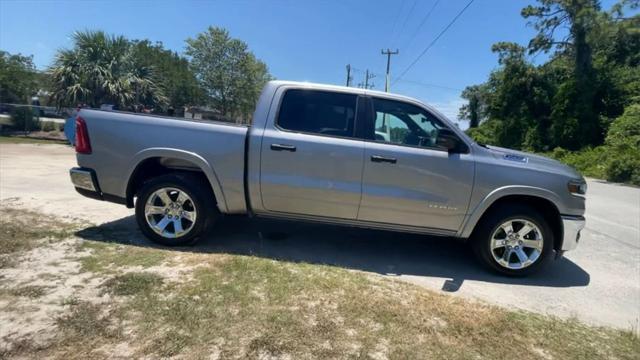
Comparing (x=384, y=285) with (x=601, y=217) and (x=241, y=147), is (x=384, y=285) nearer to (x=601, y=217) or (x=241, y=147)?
(x=241, y=147)

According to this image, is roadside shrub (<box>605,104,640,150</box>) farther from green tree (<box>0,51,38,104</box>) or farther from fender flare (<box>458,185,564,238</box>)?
green tree (<box>0,51,38,104</box>)

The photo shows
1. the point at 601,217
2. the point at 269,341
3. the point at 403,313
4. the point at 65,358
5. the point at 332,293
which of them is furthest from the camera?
the point at 601,217

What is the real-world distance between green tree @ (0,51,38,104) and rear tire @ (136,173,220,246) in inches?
1123

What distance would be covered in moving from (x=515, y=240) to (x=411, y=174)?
4.56ft

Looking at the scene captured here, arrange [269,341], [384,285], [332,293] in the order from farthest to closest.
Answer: [384,285] < [332,293] < [269,341]

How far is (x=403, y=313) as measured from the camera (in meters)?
3.17

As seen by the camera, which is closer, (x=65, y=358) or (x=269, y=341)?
(x=65, y=358)

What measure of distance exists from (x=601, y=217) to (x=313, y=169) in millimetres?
7409

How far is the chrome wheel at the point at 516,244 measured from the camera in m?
4.20

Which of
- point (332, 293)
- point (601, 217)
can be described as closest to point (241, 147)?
point (332, 293)

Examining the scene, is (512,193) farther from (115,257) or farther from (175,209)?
(115,257)

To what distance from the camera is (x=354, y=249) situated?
190 inches

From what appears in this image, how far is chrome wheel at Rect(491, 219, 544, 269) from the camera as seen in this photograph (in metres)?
4.20

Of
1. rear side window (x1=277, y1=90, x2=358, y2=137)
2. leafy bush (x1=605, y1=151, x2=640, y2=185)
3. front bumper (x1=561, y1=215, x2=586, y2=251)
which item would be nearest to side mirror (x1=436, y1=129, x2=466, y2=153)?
rear side window (x1=277, y1=90, x2=358, y2=137)
